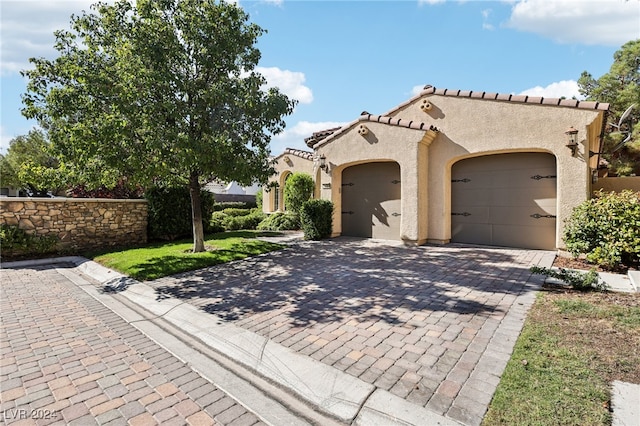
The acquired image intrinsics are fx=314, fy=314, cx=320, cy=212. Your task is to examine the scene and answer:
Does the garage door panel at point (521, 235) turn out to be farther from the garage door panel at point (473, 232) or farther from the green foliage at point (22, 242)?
the green foliage at point (22, 242)

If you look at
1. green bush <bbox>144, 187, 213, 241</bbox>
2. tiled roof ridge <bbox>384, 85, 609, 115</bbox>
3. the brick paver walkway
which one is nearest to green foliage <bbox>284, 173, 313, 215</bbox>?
green bush <bbox>144, 187, 213, 241</bbox>

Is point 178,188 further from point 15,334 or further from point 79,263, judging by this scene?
point 15,334

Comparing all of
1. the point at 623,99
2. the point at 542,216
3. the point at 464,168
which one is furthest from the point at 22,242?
the point at 623,99

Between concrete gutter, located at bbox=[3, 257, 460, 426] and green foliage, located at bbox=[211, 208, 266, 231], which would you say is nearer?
concrete gutter, located at bbox=[3, 257, 460, 426]

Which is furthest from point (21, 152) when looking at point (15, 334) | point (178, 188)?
point (15, 334)

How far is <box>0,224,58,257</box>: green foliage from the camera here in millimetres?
9867

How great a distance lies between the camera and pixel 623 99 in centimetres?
1641

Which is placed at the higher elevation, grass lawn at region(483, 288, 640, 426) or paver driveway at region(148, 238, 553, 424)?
grass lawn at region(483, 288, 640, 426)

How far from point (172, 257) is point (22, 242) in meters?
5.58

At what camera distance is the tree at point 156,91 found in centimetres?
697

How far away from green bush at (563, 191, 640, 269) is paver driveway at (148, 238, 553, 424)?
1043 millimetres

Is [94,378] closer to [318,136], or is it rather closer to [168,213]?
[168,213]

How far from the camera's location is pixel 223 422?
2.62m

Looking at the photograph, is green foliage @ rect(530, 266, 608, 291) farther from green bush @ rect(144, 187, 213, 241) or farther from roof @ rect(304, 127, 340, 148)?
green bush @ rect(144, 187, 213, 241)
